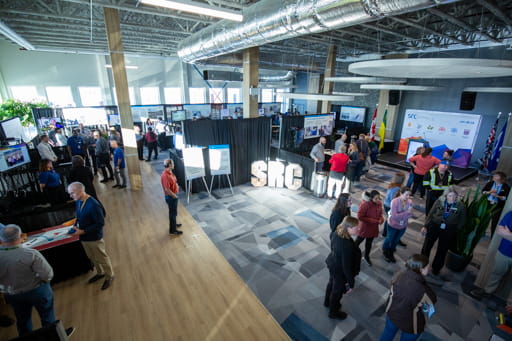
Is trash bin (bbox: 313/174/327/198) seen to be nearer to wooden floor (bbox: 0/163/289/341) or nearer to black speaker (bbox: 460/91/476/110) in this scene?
wooden floor (bbox: 0/163/289/341)

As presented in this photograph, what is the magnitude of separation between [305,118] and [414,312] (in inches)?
284

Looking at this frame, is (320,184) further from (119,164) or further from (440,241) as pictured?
(119,164)

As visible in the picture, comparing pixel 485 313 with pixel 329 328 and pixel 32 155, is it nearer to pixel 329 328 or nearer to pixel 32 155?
pixel 329 328

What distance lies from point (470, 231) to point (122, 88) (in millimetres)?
7493

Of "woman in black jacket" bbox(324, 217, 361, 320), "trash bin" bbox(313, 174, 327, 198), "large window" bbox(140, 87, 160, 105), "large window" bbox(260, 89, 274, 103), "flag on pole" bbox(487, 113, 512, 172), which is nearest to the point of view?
"woman in black jacket" bbox(324, 217, 361, 320)

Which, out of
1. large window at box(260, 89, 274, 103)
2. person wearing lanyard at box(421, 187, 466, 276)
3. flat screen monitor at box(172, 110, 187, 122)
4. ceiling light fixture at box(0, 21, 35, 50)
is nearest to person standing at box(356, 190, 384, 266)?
person wearing lanyard at box(421, 187, 466, 276)

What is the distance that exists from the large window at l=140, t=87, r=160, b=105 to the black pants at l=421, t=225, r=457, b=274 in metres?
16.3

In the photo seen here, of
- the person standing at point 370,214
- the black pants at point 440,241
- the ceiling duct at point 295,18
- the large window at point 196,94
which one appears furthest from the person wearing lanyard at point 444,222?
the large window at point 196,94

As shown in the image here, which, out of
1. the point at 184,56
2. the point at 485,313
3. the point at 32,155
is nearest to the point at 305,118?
the point at 184,56

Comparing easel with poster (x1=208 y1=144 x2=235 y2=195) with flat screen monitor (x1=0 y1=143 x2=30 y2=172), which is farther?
easel with poster (x1=208 y1=144 x2=235 y2=195)

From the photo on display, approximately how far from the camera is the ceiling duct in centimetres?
277

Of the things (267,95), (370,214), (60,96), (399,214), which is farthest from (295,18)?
(267,95)

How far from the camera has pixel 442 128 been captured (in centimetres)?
987

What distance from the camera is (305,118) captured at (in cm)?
866
